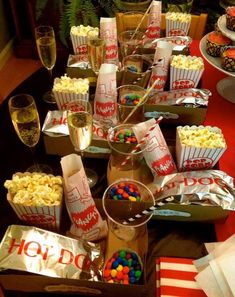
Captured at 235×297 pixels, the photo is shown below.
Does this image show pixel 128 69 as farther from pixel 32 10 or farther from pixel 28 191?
pixel 32 10

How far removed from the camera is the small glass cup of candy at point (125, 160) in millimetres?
943

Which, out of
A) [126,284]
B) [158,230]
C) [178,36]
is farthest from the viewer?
[178,36]

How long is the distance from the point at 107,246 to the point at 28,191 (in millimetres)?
229

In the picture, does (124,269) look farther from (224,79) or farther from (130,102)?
(224,79)

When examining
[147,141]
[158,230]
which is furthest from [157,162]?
[158,230]

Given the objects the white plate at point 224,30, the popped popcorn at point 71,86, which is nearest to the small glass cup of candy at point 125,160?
the popped popcorn at point 71,86

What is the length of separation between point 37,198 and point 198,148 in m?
0.44

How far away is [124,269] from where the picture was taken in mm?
691

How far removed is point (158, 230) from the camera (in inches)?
34.0

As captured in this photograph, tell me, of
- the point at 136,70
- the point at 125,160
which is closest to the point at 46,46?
the point at 136,70

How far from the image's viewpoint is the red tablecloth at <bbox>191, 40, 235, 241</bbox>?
87cm

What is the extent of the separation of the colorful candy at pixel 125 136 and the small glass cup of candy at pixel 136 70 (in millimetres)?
326

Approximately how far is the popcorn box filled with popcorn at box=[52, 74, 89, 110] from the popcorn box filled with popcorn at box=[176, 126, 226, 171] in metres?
0.36

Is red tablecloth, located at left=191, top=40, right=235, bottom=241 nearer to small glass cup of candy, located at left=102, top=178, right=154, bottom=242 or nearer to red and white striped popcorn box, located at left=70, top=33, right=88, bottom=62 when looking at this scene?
small glass cup of candy, located at left=102, top=178, right=154, bottom=242
